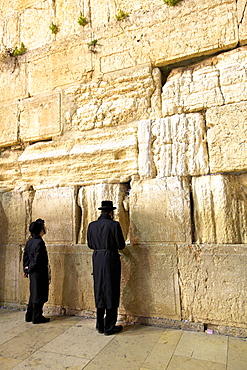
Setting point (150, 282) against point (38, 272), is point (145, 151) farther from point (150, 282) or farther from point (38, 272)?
point (38, 272)

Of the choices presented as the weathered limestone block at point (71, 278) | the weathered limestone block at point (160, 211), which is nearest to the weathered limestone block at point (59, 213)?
the weathered limestone block at point (71, 278)

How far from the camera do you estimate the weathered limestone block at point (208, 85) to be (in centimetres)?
335

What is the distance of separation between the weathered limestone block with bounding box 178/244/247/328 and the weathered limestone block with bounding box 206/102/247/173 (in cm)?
100

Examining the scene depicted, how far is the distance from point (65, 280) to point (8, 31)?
4682 millimetres

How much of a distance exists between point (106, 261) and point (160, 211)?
0.94 metres

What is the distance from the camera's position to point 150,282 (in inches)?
127

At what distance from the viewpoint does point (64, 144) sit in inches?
162

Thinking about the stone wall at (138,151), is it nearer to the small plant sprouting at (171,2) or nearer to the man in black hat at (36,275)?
the small plant sprouting at (171,2)

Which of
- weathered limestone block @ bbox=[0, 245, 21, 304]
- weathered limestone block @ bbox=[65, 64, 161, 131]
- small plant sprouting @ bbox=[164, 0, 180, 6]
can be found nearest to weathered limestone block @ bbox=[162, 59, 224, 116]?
weathered limestone block @ bbox=[65, 64, 161, 131]

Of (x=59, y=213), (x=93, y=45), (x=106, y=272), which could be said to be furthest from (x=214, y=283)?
(x=93, y=45)

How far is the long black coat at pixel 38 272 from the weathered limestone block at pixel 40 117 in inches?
72.0

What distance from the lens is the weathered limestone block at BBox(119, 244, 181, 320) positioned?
3121 mm

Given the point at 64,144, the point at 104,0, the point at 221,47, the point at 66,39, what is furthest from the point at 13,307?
the point at 104,0

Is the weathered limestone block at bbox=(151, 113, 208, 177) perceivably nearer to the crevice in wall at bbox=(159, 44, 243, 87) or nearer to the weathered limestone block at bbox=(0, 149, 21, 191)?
the crevice in wall at bbox=(159, 44, 243, 87)
